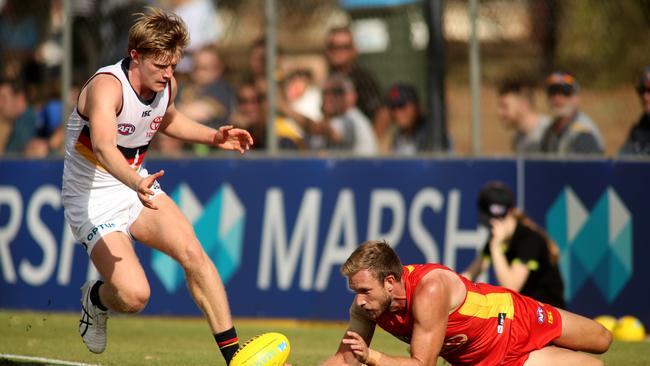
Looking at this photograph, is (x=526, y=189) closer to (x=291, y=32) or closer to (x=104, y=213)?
(x=291, y=32)

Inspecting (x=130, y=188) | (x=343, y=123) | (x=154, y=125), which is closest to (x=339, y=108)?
(x=343, y=123)

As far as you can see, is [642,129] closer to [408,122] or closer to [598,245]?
[598,245]

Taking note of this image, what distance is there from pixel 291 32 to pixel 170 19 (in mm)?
5457

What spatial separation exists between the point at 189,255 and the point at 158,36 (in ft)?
4.91

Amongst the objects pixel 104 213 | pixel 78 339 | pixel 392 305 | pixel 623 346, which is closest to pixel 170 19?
pixel 104 213

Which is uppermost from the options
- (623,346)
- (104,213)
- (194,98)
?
(194,98)

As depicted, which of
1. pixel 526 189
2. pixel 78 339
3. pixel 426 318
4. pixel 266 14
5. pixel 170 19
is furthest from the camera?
pixel 266 14

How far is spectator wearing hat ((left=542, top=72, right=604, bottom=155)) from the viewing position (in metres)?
12.1

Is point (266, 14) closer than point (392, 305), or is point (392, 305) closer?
point (392, 305)

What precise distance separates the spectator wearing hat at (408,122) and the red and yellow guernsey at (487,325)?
5.07 m

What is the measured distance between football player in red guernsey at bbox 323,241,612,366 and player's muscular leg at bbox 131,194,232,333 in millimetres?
950

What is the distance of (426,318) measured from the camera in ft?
21.4

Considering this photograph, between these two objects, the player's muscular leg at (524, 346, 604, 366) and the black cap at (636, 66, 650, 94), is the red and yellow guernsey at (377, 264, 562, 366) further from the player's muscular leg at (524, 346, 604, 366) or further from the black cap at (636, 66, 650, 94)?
the black cap at (636, 66, 650, 94)

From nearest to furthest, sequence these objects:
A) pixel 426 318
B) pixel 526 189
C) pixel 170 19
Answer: pixel 426 318, pixel 170 19, pixel 526 189
